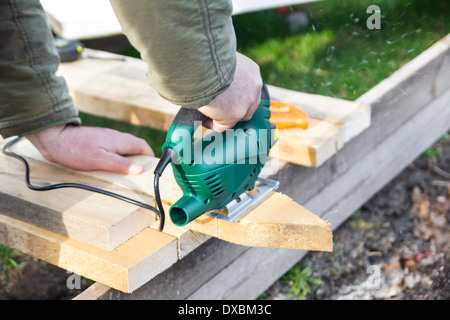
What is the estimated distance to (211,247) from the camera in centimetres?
191

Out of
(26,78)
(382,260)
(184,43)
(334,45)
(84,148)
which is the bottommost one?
(382,260)

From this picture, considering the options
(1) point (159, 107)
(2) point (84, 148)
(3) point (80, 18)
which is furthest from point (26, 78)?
(3) point (80, 18)

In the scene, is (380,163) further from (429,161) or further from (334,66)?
(334,66)

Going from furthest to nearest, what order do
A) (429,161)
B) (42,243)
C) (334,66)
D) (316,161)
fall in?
(334,66)
(429,161)
(316,161)
(42,243)

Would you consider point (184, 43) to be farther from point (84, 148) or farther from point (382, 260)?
point (382, 260)

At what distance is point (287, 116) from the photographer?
2.15 metres

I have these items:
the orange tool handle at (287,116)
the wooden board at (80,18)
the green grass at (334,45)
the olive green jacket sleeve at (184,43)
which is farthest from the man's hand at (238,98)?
the wooden board at (80,18)

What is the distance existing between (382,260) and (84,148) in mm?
1341

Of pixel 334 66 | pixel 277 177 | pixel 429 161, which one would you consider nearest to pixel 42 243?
pixel 277 177

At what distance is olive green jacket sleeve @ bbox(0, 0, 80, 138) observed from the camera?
6.08 feet

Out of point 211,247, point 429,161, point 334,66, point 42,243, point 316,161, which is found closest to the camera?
point 42,243

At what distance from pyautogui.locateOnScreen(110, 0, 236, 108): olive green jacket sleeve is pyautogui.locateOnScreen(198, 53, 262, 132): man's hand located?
0.06m

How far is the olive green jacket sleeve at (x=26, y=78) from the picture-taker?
185 cm
